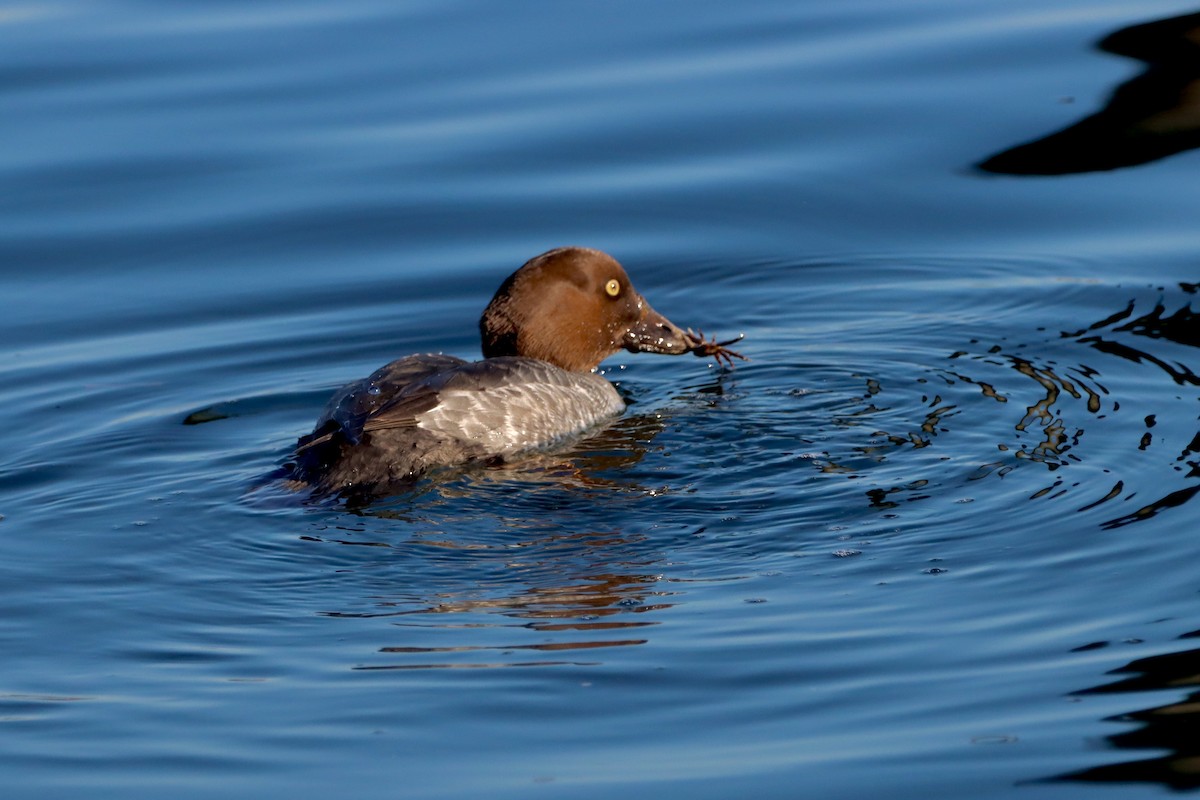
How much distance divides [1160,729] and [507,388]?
4.15 m

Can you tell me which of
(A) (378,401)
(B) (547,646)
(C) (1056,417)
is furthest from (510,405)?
(B) (547,646)

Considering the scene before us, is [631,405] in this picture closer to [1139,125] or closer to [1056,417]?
[1056,417]

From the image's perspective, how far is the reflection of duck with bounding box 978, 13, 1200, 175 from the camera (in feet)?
40.5

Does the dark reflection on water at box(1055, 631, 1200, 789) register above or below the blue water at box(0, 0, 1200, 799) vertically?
below

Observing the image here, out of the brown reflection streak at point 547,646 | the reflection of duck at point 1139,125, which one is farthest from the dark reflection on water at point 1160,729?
the reflection of duck at point 1139,125

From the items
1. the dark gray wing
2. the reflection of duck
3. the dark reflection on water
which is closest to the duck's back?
the dark gray wing

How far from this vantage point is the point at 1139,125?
12688 millimetres

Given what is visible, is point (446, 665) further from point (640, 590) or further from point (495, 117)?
point (495, 117)

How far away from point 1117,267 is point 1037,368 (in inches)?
72.1

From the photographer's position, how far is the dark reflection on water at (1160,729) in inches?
201

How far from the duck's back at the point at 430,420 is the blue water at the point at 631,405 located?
24 centimetres

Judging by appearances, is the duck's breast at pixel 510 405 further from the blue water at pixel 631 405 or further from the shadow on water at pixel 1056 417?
the shadow on water at pixel 1056 417

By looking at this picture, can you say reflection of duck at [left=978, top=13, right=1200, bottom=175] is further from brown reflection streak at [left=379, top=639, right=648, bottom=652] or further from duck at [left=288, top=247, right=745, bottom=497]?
brown reflection streak at [left=379, top=639, right=648, bottom=652]

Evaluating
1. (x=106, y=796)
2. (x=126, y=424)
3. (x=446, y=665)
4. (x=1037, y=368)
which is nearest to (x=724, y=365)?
(x=1037, y=368)
